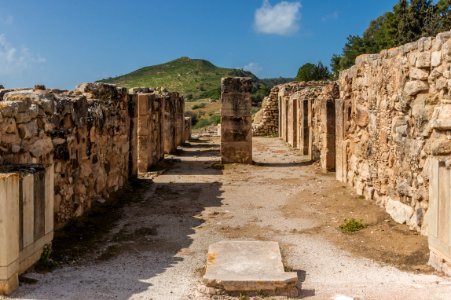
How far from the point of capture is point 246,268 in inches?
221

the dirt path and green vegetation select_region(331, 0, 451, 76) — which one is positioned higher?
green vegetation select_region(331, 0, 451, 76)

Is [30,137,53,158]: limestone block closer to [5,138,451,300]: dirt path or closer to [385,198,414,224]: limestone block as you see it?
[5,138,451,300]: dirt path

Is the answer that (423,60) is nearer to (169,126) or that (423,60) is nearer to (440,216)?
(440,216)

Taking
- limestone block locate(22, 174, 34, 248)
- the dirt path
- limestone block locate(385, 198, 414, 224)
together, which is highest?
limestone block locate(22, 174, 34, 248)

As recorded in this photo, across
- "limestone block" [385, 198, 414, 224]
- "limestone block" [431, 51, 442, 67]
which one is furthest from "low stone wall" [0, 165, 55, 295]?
"limestone block" [431, 51, 442, 67]

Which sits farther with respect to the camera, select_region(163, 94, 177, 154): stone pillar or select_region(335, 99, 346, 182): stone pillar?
select_region(163, 94, 177, 154): stone pillar

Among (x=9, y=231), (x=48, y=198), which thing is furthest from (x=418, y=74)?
(x=9, y=231)

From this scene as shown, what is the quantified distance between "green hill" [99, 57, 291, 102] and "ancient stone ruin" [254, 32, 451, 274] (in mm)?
40330

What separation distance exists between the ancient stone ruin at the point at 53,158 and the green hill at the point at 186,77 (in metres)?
40.8

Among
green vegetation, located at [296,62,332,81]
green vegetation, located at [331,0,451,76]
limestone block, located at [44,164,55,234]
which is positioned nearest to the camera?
limestone block, located at [44,164,55,234]

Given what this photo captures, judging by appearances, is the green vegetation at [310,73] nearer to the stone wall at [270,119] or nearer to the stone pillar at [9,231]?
the stone wall at [270,119]

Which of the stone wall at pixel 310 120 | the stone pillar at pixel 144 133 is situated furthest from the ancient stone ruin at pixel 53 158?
the stone wall at pixel 310 120

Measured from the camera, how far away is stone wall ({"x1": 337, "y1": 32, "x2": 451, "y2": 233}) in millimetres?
6750

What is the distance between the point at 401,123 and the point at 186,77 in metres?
66.7
